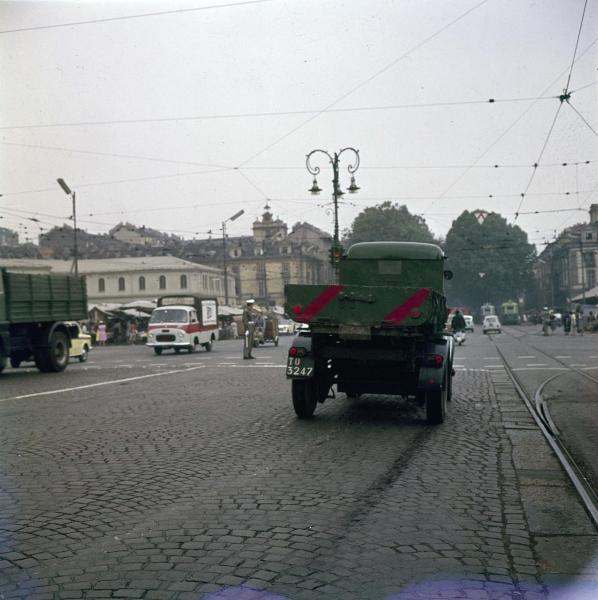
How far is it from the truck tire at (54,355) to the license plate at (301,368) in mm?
12216

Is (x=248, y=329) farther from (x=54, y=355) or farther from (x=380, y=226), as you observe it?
(x=380, y=226)

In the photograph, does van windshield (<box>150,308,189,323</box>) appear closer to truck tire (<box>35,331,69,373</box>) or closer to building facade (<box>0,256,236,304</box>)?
truck tire (<box>35,331,69,373</box>)

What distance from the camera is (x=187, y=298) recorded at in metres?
34.8

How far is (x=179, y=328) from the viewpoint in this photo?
30328 mm

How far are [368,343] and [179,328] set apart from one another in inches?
861

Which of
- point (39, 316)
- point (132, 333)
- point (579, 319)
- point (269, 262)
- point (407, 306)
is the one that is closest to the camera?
point (407, 306)

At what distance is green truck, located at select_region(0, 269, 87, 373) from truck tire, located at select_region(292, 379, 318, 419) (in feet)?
35.4

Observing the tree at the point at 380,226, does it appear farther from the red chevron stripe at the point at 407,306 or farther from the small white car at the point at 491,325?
the red chevron stripe at the point at 407,306

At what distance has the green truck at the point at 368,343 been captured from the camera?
8.67 meters

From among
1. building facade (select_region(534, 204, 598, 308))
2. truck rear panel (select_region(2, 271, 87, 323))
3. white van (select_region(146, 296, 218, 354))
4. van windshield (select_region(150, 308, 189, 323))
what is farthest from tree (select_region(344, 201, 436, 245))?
truck rear panel (select_region(2, 271, 87, 323))

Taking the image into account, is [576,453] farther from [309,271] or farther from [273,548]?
[309,271]

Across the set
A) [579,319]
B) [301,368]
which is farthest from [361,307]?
[579,319]

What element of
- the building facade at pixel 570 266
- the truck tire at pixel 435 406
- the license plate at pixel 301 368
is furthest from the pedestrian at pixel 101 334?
the building facade at pixel 570 266

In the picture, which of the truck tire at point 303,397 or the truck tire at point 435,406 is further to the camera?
the truck tire at point 303,397
